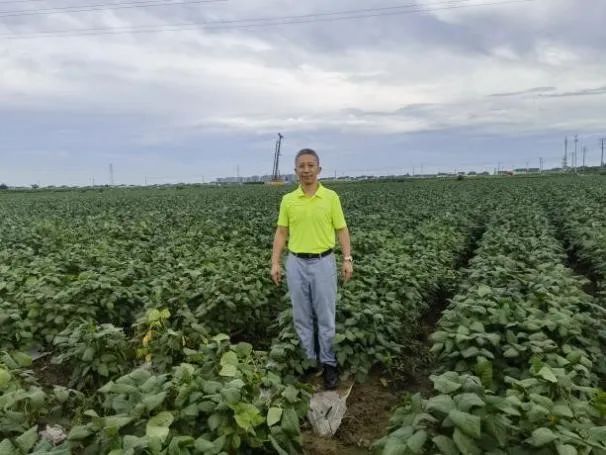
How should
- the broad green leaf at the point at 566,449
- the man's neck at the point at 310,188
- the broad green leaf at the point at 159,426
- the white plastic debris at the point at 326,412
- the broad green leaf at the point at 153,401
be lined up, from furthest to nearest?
the man's neck at the point at 310,188 < the white plastic debris at the point at 326,412 < the broad green leaf at the point at 153,401 < the broad green leaf at the point at 159,426 < the broad green leaf at the point at 566,449

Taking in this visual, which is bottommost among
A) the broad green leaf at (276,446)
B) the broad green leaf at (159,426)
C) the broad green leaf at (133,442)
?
the broad green leaf at (276,446)

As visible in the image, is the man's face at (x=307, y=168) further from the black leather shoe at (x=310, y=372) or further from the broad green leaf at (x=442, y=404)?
the broad green leaf at (x=442, y=404)

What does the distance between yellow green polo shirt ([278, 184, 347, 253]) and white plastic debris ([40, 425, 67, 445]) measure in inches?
91.5

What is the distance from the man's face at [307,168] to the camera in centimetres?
463

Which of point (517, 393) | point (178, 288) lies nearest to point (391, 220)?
point (178, 288)

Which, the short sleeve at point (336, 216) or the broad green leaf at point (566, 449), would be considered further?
the short sleeve at point (336, 216)

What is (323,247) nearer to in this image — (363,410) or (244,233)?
(363,410)

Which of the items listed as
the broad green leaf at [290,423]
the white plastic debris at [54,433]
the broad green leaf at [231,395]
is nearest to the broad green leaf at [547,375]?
the broad green leaf at [290,423]

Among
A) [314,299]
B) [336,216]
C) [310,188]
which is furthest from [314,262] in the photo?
[310,188]

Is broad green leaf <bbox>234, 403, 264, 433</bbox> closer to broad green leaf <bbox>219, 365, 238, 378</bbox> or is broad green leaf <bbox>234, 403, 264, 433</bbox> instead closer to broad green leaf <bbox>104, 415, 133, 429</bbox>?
broad green leaf <bbox>219, 365, 238, 378</bbox>

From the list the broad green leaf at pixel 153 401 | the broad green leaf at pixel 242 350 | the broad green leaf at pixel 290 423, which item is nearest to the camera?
the broad green leaf at pixel 153 401

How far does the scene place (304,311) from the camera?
4949 mm

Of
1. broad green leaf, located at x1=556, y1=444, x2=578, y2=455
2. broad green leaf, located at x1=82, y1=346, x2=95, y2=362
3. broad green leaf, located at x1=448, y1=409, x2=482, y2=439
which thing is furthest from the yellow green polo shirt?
broad green leaf, located at x1=556, y1=444, x2=578, y2=455

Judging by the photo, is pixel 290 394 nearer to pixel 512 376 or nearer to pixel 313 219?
pixel 512 376
